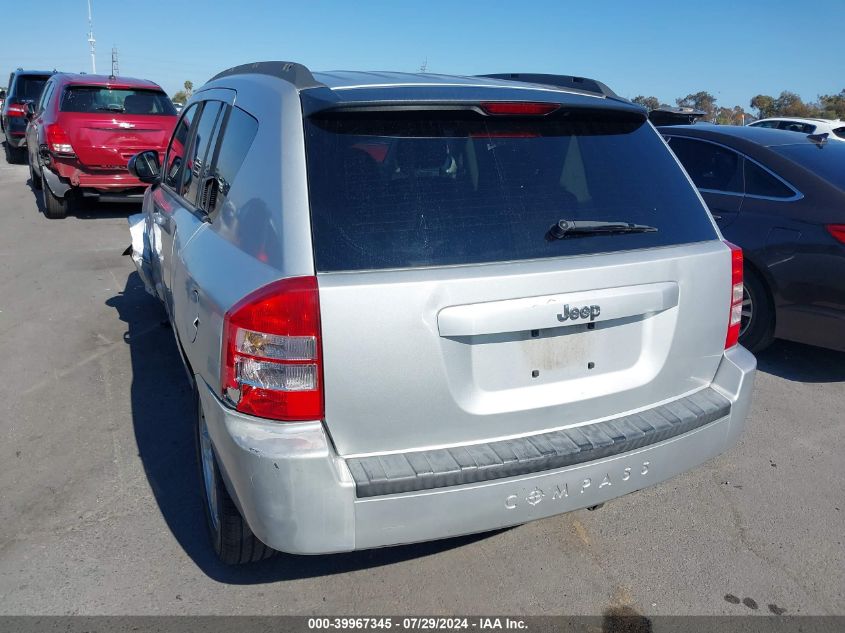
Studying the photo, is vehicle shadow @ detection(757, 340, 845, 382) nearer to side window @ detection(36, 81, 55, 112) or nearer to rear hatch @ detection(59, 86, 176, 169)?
rear hatch @ detection(59, 86, 176, 169)

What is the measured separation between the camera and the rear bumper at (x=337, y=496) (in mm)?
2248

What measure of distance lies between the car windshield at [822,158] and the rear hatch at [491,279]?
2.81 metres

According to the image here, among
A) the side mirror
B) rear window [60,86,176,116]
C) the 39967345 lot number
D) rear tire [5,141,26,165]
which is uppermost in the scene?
the side mirror

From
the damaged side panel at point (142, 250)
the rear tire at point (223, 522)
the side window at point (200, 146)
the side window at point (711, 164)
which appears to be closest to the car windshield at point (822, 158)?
the side window at point (711, 164)

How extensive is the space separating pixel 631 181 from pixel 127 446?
2.88m

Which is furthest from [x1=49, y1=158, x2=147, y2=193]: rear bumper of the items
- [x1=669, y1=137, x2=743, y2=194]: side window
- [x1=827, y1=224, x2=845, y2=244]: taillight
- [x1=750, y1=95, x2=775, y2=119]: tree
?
[x1=750, y1=95, x2=775, y2=119]: tree

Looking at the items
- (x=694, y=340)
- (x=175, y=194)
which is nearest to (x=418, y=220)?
(x=694, y=340)

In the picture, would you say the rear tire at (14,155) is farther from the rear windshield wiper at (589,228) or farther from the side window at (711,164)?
the rear windshield wiper at (589,228)

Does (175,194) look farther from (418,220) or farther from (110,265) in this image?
(110,265)

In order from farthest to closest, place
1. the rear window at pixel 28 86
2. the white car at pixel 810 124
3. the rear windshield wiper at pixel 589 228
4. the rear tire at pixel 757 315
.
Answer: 1. the rear window at pixel 28 86
2. the white car at pixel 810 124
3. the rear tire at pixel 757 315
4. the rear windshield wiper at pixel 589 228

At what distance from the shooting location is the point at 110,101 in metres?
10.0

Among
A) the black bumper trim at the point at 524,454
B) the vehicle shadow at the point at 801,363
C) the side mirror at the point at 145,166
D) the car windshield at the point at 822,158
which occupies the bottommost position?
the vehicle shadow at the point at 801,363

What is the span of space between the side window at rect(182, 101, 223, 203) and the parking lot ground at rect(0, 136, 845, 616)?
135 cm

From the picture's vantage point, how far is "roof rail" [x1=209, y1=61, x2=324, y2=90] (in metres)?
2.63
